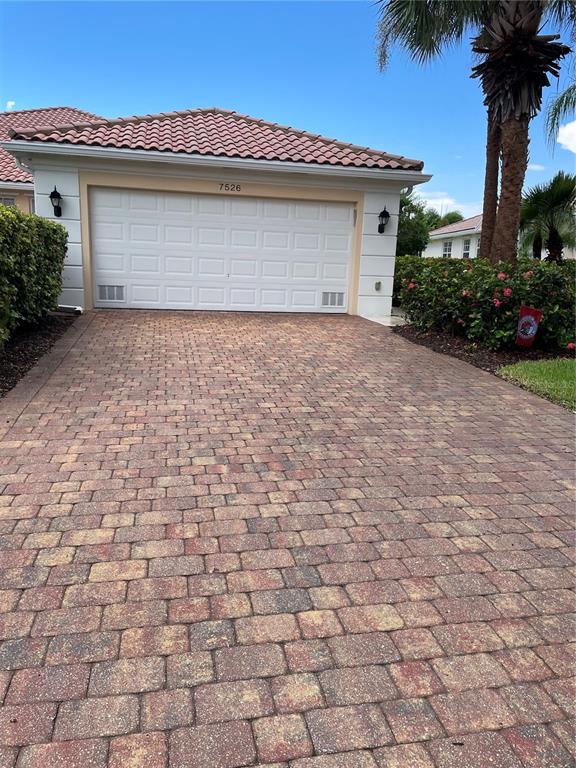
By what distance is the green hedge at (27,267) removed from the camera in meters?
6.35

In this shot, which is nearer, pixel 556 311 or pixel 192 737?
pixel 192 737

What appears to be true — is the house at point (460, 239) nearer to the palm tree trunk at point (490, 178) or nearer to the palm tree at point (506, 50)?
the palm tree trunk at point (490, 178)

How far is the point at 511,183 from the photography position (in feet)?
30.9

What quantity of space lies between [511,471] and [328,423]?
1.65 m

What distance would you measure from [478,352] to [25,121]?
670 inches

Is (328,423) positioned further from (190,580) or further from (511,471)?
(190,580)

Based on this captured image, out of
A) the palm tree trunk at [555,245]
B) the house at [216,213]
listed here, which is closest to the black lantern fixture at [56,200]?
the house at [216,213]

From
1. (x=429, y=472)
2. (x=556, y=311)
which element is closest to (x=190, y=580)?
(x=429, y=472)

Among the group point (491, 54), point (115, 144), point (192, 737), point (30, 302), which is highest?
point (491, 54)

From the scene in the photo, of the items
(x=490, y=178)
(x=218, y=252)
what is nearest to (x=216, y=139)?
(x=218, y=252)

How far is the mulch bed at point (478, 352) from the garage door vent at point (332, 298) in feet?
10.4

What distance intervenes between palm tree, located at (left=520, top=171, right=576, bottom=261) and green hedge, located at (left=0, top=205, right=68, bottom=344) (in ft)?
38.7

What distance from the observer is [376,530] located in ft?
10.5

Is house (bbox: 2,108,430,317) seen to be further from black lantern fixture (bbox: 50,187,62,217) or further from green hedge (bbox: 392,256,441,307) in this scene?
green hedge (bbox: 392,256,441,307)
